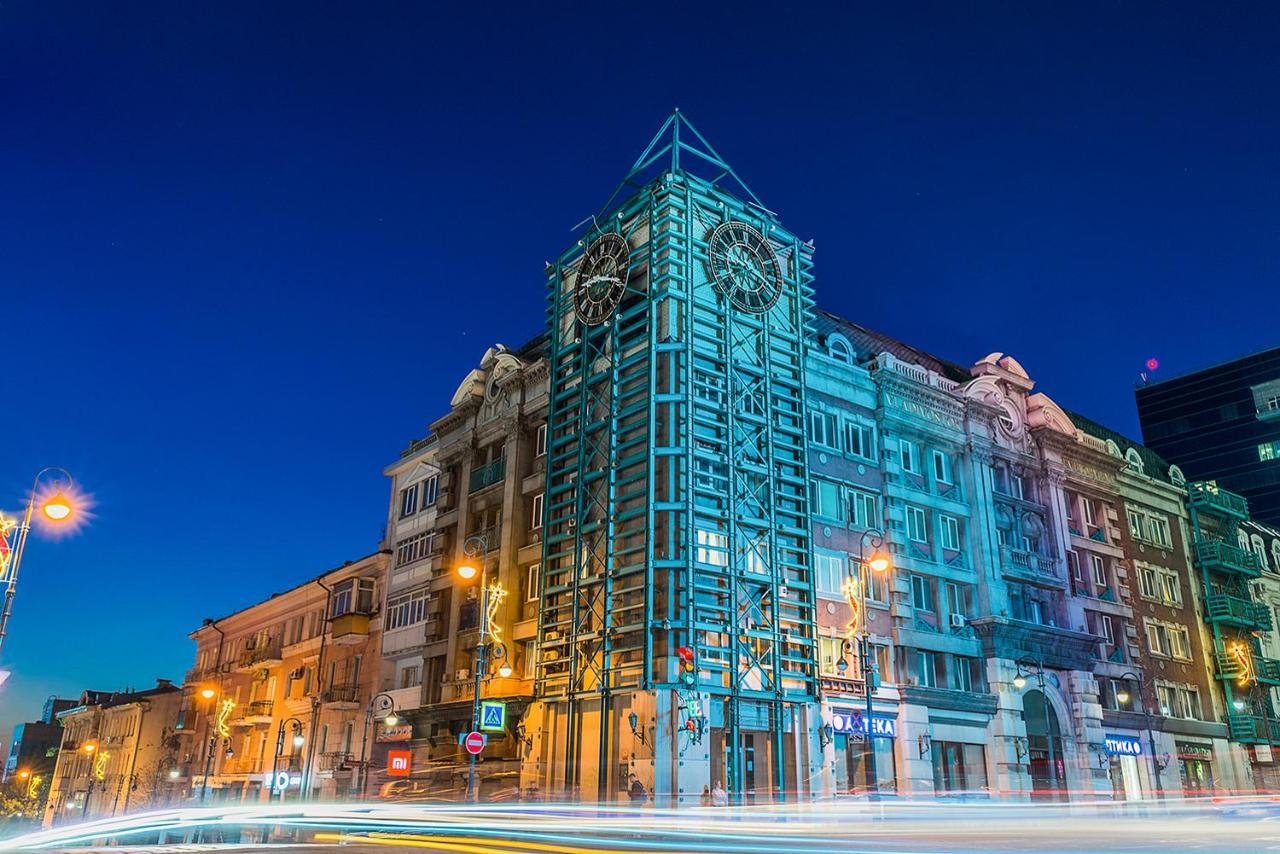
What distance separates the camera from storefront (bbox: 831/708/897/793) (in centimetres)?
3959

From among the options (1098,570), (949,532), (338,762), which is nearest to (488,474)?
(338,762)

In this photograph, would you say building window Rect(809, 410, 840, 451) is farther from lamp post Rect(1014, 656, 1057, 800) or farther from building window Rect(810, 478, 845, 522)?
lamp post Rect(1014, 656, 1057, 800)

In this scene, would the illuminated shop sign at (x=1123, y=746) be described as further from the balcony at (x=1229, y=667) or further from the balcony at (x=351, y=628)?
the balcony at (x=351, y=628)

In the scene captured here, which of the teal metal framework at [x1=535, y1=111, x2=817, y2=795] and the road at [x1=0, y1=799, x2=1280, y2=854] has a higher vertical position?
the teal metal framework at [x1=535, y1=111, x2=817, y2=795]

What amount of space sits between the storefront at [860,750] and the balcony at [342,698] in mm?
27187

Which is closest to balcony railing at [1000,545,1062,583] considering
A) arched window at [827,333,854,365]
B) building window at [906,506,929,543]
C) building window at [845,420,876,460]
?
building window at [906,506,929,543]

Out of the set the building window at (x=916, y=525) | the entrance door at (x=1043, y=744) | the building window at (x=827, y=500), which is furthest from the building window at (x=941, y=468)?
the entrance door at (x=1043, y=744)

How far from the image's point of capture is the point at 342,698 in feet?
179

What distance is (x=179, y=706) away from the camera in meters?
77.3

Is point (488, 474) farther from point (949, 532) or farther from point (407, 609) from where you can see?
point (949, 532)

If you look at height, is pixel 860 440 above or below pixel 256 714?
above

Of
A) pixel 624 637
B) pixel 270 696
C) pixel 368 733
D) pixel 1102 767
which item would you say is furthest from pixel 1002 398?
pixel 270 696

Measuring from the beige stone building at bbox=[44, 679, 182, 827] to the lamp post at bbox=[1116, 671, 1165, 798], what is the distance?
60179 millimetres

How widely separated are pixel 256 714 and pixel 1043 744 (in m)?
45.3
